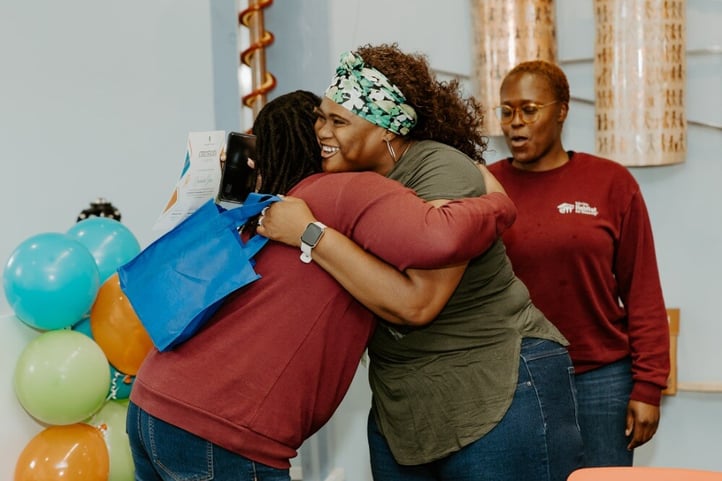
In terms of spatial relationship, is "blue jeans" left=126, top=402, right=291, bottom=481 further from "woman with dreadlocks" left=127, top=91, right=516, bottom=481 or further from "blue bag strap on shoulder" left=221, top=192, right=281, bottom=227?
"blue bag strap on shoulder" left=221, top=192, right=281, bottom=227

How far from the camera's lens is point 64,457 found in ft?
7.36

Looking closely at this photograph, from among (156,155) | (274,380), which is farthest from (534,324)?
(156,155)

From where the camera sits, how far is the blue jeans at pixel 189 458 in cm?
138

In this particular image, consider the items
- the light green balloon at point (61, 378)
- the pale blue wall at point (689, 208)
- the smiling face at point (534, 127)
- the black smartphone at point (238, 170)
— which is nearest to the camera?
the black smartphone at point (238, 170)

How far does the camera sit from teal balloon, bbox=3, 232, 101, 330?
7.35ft

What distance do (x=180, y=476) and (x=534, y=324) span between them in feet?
2.17

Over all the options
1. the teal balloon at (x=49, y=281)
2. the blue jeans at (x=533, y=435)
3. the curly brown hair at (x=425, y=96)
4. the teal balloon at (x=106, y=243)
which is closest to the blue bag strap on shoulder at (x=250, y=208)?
the curly brown hair at (x=425, y=96)

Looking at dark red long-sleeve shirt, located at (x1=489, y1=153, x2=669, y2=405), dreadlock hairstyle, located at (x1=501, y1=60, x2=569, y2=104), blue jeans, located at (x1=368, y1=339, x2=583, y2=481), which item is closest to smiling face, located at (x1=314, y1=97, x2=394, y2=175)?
blue jeans, located at (x1=368, y1=339, x2=583, y2=481)

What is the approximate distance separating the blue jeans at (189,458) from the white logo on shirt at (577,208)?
1.15 m

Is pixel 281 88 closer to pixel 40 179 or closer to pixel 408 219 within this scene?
pixel 40 179

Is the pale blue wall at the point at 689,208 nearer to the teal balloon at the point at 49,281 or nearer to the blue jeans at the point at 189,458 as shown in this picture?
the teal balloon at the point at 49,281

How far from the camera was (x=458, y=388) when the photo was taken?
1.54m

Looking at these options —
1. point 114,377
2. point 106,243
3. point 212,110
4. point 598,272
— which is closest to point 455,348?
A: point 598,272

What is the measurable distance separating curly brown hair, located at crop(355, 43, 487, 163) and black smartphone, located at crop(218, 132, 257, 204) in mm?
276
